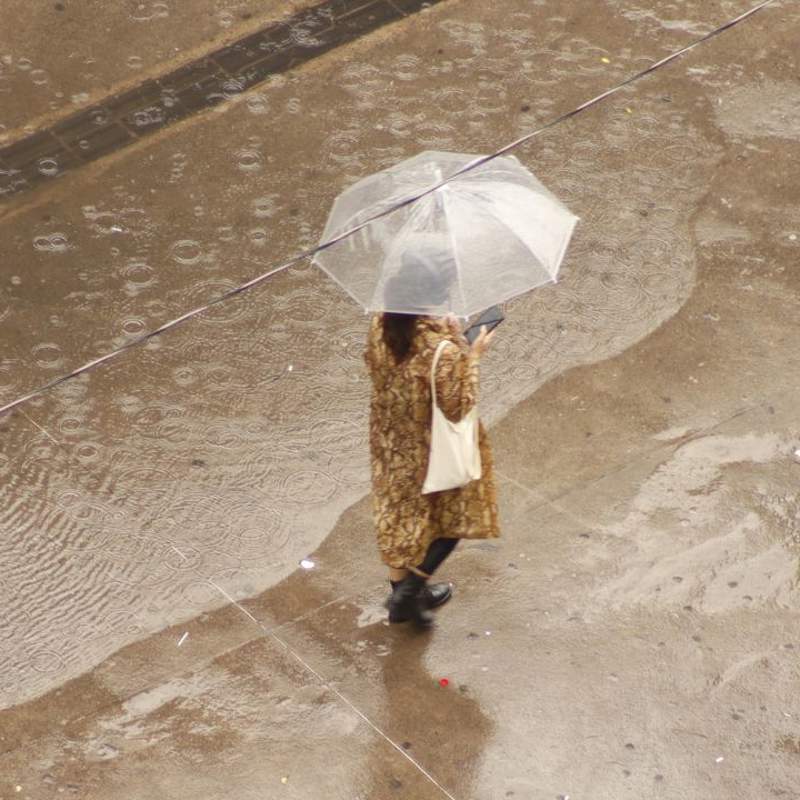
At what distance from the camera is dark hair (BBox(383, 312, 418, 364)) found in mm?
4977

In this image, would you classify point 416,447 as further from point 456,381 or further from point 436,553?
point 436,553

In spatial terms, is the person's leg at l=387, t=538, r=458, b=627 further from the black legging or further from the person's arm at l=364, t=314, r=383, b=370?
the person's arm at l=364, t=314, r=383, b=370

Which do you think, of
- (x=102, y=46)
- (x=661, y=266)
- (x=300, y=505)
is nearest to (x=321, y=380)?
(x=300, y=505)

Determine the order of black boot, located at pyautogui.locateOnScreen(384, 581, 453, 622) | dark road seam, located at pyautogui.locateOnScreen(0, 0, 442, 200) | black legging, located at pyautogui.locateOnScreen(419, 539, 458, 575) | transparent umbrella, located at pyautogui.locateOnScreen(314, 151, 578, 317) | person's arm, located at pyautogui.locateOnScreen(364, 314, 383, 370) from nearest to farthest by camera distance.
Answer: transparent umbrella, located at pyautogui.locateOnScreen(314, 151, 578, 317)
person's arm, located at pyautogui.locateOnScreen(364, 314, 383, 370)
black legging, located at pyautogui.locateOnScreen(419, 539, 458, 575)
black boot, located at pyautogui.locateOnScreen(384, 581, 453, 622)
dark road seam, located at pyautogui.locateOnScreen(0, 0, 442, 200)

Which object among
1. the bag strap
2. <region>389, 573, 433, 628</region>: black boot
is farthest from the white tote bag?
<region>389, 573, 433, 628</region>: black boot

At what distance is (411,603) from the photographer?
18.3ft

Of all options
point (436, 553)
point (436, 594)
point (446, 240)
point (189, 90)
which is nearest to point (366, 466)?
point (436, 594)

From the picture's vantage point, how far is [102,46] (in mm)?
8539

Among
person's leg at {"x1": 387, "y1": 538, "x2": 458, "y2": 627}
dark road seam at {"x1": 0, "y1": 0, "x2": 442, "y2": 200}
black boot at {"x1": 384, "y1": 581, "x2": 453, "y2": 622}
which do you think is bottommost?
black boot at {"x1": 384, "y1": 581, "x2": 453, "y2": 622}

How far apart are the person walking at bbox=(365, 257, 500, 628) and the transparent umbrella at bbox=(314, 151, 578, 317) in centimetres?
5

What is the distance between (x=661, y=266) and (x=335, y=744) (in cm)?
302

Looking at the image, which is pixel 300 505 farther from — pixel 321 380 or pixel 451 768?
pixel 451 768

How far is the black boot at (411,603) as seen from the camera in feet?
18.1

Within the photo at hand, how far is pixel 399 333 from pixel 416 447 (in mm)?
435
